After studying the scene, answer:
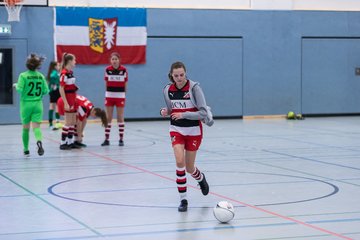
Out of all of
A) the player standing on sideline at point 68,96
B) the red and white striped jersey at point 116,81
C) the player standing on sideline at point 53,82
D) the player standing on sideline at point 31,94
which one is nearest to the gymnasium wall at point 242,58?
the player standing on sideline at point 53,82

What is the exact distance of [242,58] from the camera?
2719 cm

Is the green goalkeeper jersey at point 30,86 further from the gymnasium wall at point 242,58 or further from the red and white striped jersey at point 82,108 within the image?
the gymnasium wall at point 242,58

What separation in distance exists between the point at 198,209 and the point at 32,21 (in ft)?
56.2

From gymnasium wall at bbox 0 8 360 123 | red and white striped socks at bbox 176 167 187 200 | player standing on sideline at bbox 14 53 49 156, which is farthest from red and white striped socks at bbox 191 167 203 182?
gymnasium wall at bbox 0 8 360 123

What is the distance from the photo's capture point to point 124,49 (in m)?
25.9

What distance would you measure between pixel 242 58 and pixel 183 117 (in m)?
18.4

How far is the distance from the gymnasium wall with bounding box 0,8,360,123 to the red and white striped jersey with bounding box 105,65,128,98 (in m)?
8.49

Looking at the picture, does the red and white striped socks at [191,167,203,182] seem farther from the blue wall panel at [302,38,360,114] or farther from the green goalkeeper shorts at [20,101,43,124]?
the blue wall panel at [302,38,360,114]

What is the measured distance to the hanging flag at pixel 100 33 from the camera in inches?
988

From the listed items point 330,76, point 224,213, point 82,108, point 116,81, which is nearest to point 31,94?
point 82,108

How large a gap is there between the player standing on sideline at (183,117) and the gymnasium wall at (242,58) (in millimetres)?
16336

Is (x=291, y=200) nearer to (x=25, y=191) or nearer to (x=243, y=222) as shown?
(x=243, y=222)

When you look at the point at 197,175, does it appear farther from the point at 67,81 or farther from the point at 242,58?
the point at 242,58

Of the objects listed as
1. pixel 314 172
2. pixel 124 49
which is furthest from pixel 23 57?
pixel 314 172
